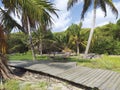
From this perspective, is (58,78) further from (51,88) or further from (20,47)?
(20,47)

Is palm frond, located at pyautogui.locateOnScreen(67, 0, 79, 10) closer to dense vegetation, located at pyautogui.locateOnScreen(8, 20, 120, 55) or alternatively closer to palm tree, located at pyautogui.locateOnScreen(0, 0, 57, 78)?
dense vegetation, located at pyautogui.locateOnScreen(8, 20, 120, 55)

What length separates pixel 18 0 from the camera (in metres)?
8.75

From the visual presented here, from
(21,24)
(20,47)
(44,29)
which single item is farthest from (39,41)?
(44,29)

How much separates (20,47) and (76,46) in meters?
9.66

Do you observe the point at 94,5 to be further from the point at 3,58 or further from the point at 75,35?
the point at 3,58

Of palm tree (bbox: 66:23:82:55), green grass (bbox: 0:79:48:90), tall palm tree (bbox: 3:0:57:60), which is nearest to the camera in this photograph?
green grass (bbox: 0:79:48:90)

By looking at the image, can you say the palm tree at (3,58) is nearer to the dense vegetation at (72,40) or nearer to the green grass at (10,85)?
the green grass at (10,85)

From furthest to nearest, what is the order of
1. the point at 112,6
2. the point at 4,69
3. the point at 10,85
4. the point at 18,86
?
the point at 112,6 < the point at 4,69 < the point at 10,85 < the point at 18,86

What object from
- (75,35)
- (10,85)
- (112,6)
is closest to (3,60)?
(10,85)

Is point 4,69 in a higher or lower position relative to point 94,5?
lower

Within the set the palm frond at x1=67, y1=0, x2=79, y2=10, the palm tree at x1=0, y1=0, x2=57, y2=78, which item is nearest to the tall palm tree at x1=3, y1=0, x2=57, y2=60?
the palm tree at x1=0, y1=0, x2=57, y2=78

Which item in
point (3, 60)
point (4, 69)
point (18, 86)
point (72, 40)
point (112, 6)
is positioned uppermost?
point (112, 6)

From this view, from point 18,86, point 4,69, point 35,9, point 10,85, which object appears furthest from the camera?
point 4,69

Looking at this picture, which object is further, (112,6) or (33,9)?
(112,6)
